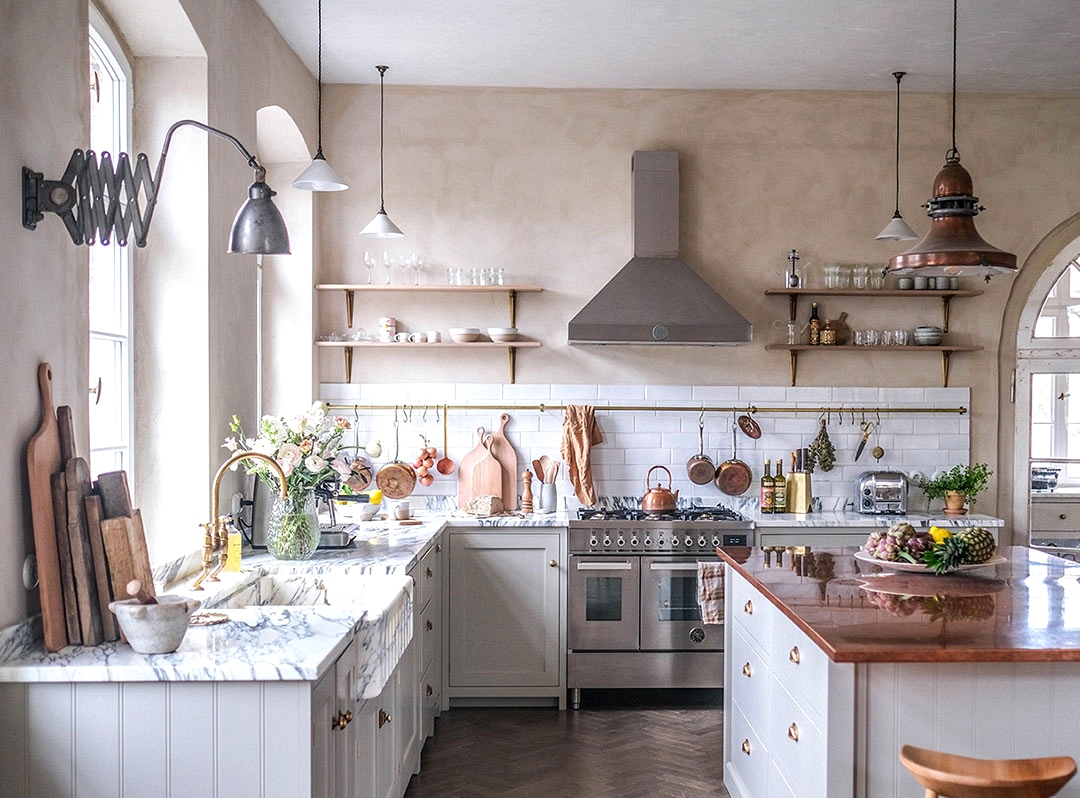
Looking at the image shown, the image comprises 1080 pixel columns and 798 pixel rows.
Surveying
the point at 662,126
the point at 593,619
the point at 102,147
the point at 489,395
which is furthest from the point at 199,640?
the point at 662,126

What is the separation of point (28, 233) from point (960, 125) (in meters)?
5.18

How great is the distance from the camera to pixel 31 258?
2.57m

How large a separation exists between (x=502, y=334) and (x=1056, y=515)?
3474 millimetres

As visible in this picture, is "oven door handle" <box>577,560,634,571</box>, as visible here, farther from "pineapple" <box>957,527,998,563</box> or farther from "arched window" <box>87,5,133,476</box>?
"arched window" <box>87,5,133,476</box>

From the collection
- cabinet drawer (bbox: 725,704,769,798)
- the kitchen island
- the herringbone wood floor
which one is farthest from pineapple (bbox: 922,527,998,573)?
the herringbone wood floor

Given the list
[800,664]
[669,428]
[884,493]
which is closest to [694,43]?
[669,428]

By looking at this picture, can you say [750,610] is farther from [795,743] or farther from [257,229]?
[257,229]

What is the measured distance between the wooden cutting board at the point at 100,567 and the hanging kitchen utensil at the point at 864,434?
14.5ft

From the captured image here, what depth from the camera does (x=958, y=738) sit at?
2.75m

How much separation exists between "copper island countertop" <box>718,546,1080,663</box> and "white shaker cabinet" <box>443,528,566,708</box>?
1410 mm

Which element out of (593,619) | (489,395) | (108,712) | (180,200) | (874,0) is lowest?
(593,619)

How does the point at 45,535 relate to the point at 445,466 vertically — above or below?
above

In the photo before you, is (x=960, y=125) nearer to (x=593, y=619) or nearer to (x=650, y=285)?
(x=650, y=285)

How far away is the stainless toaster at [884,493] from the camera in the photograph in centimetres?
570
